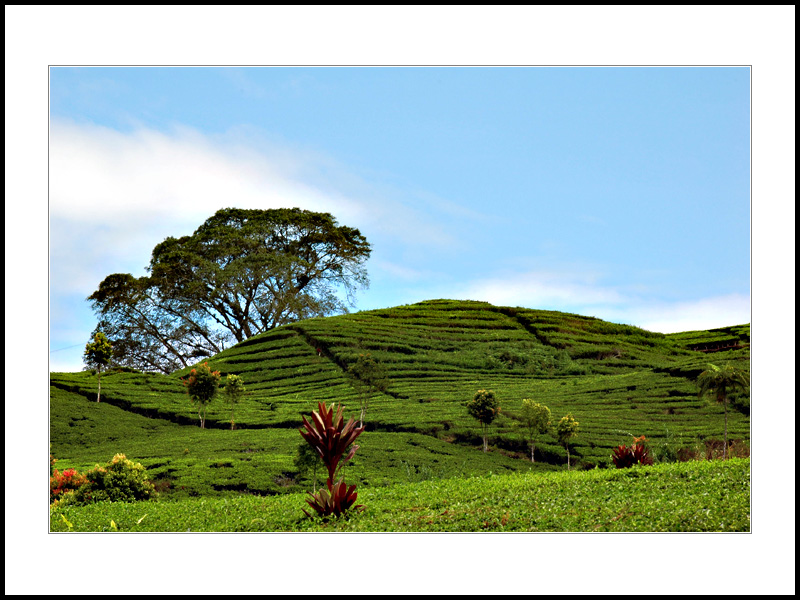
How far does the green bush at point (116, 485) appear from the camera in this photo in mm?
7277

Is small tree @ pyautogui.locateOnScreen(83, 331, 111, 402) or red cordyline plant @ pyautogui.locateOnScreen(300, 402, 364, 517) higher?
small tree @ pyautogui.locateOnScreen(83, 331, 111, 402)

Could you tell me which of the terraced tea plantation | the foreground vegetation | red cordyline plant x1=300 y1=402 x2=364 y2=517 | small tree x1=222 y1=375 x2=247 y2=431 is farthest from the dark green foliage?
small tree x1=222 y1=375 x2=247 y2=431

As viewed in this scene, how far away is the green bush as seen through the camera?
7.28m

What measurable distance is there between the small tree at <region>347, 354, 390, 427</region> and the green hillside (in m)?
0.26

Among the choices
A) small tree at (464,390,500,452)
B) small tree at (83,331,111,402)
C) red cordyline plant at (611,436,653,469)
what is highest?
small tree at (83,331,111,402)

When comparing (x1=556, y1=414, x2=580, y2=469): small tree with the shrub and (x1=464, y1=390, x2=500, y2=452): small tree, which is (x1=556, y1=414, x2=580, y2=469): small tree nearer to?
(x1=464, y1=390, x2=500, y2=452): small tree

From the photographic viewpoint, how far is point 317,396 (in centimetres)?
1253

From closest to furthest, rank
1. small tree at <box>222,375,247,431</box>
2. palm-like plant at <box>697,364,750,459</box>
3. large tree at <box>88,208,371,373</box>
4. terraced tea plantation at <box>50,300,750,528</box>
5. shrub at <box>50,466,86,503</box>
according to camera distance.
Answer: shrub at <box>50,466,86,503</box> → palm-like plant at <box>697,364,750,459</box> → terraced tea plantation at <box>50,300,750,528</box> → small tree at <box>222,375,247,431</box> → large tree at <box>88,208,371,373</box>

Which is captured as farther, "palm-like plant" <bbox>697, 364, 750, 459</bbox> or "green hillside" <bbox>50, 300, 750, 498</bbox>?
"green hillside" <bbox>50, 300, 750, 498</bbox>
